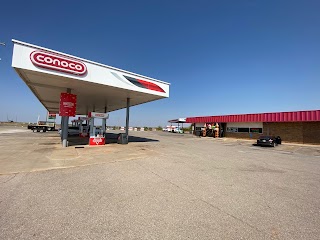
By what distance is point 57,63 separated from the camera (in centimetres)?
1205

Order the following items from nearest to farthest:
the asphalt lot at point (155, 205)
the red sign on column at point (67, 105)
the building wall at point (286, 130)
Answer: the asphalt lot at point (155, 205) → the red sign on column at point (67, 105) → the building wall at point (286, 130)

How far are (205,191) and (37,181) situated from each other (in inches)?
214

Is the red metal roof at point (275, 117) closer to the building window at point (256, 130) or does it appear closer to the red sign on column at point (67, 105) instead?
the building window at point (256, 130)

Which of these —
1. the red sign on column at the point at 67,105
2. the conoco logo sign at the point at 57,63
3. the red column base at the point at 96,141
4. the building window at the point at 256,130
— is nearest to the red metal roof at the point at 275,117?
the building window at the point at 256,130

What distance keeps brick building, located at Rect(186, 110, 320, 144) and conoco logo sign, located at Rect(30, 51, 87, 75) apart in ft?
90.5

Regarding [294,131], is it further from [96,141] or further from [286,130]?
[96,141]

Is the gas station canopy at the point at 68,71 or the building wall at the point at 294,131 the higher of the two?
the gas station canopy at the point at 68,71

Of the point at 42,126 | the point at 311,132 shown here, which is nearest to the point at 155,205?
the point at 311,132

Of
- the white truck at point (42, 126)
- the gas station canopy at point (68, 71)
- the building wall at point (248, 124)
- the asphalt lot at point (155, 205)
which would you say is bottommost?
the asphalt lot at point (155, 205)

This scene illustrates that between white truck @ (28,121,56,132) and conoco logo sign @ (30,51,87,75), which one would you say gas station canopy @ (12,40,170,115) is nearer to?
→ conoco logo sign @ (30,51,87,75)

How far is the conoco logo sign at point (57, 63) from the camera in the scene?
36.9 feet

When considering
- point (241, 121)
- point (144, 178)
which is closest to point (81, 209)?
point (144, 178)

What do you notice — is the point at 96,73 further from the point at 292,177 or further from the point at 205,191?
the point at 292,177

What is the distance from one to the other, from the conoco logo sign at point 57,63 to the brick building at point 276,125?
27592mm
